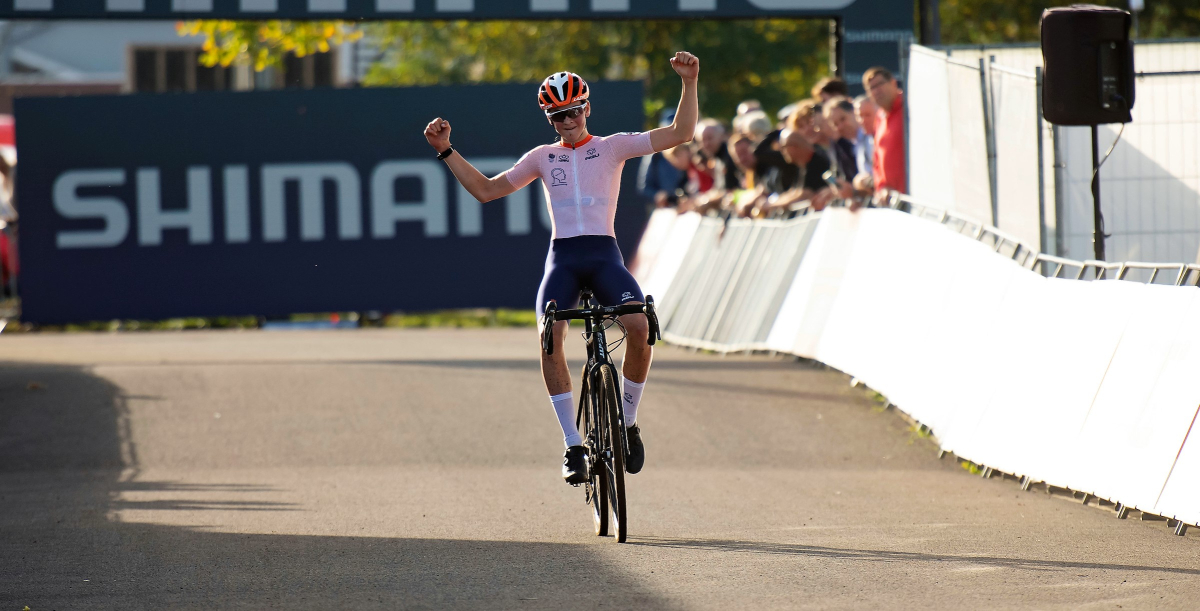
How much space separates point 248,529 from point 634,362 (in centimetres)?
216

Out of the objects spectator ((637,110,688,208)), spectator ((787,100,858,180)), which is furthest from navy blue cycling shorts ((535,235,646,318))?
spectator ((637,110,688,208))

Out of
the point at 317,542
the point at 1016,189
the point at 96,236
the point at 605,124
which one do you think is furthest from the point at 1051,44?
the point at 96,236

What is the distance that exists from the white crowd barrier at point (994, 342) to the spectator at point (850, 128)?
1.88 feet

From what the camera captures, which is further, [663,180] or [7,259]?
[7,259]

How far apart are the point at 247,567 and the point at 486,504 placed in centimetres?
212

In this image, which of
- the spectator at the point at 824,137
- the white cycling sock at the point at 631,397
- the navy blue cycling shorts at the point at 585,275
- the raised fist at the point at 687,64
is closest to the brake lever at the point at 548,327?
the navy blue cycling shorts at the point at 585,275

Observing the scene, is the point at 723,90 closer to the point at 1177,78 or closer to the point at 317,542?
the point at 1177,78

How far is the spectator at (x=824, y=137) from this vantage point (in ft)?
47.9

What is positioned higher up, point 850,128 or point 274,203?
point 850,128

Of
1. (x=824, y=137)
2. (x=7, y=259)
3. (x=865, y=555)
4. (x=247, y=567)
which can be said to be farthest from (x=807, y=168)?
(x=7, y=259)

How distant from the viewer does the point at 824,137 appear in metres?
14.9

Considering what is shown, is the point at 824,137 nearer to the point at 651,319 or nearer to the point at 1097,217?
the point at 1097,217

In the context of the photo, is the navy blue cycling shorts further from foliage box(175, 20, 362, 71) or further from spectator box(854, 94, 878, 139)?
foliage box(175, 20, 362, 71)

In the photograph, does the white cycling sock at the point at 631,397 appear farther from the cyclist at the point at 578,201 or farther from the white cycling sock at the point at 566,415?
the white cycling sock at the point at 566,415
